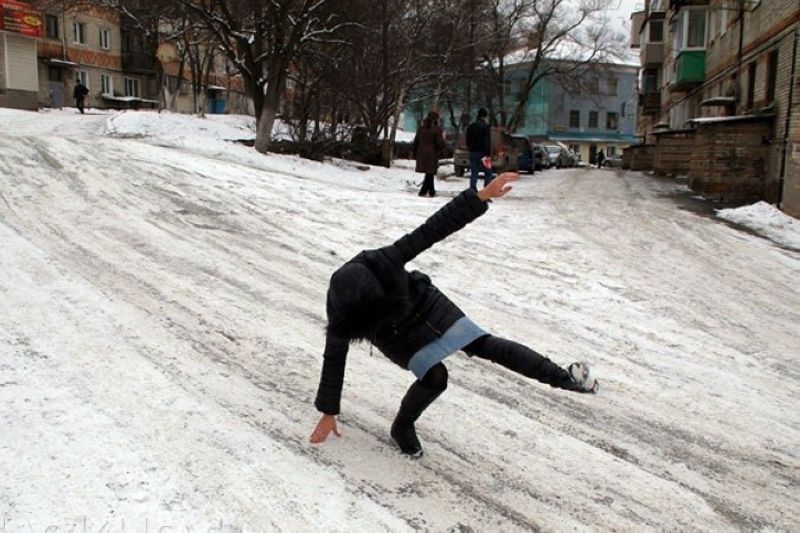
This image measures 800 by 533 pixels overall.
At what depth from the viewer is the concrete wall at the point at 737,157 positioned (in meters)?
14.8

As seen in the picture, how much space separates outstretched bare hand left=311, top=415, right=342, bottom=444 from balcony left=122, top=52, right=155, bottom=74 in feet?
161

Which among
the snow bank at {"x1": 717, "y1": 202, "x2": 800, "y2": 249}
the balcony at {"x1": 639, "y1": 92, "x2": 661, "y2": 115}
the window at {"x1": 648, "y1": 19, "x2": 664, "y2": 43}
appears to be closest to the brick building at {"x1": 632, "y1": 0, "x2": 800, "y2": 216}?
the snow bank at {"x1": 717, "y1": 202, "x2": 800, "y2": 249}

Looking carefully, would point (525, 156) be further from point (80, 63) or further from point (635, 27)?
point (635, 27)

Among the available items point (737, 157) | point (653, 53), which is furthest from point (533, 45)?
point (737, 157)

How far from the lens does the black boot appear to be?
11.2 ft

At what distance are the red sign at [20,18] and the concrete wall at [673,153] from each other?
1239 inches

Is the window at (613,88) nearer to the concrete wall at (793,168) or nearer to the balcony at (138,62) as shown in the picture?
the balcony at (138,62)

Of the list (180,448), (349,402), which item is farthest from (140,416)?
(349,402)

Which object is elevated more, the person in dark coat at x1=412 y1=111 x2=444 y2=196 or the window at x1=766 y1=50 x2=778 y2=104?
the window at x1=766 y1=50 x2=778 y2=104

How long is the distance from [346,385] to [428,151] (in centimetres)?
1047

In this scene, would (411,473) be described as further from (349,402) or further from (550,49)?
(550,49)

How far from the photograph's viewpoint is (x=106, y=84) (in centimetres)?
4675

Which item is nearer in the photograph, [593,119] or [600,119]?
[593,119]

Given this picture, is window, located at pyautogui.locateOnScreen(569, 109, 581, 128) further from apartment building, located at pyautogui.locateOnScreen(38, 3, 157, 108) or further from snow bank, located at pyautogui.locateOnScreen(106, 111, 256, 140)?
snow bank, located at pyautogui.locateOnScreen(106, 111, 256, 140)
